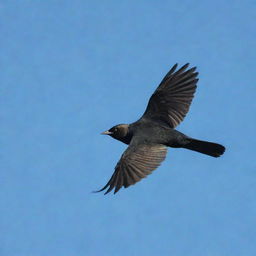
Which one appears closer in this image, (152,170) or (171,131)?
(152,170)

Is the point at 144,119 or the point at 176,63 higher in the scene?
the point at 176,63

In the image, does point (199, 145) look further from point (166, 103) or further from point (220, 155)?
point (166, 103)

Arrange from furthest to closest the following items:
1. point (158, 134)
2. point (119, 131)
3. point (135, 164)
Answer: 1. point (119, 131)
2. point (158, 134)
3. point (135, 164)

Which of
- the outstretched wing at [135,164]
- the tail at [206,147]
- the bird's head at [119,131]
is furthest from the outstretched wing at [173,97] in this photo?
the outstretched wing at [135,164]

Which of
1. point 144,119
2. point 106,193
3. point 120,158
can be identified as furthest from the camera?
point 144,119

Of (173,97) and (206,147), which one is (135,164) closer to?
(206,147)

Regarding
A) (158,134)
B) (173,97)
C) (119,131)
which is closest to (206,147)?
(158,134)

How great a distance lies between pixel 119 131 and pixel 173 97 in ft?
4.62

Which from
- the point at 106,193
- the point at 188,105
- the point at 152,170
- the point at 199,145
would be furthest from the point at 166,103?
the point at 106,193

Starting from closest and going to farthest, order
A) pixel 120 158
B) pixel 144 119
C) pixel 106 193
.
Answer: pixel 106 193 → pixel 120 158 → pixel 144 119

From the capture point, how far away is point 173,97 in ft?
45.4

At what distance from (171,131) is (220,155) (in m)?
1.14

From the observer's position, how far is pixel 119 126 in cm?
1376

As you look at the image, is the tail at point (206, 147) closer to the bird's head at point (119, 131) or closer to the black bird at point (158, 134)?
the black bird at point (158, 134)
